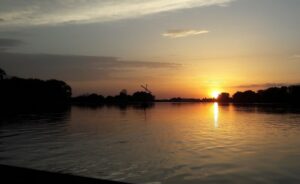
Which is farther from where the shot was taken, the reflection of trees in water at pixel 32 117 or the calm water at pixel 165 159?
the reflection of trees in water at pixel 32 117

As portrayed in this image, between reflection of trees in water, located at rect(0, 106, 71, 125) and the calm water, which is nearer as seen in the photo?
the calm water

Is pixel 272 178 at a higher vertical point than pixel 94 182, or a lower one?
lower

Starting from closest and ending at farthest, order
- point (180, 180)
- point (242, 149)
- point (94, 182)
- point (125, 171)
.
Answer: point (94, 182) → point (180, 180) → point (125, 171) → point (242, 149)

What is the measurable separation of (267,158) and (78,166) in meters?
14.5

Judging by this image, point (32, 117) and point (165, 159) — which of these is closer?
point (165, 159)

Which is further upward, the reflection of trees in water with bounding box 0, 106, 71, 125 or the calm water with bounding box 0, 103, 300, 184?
the reflection of trees in water with bounding box 0, 106, 71, 125

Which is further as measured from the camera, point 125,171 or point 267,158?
point 267,158

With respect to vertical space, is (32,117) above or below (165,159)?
above

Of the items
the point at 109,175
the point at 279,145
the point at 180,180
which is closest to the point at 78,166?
the point at 109,175

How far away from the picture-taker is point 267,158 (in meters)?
26.7

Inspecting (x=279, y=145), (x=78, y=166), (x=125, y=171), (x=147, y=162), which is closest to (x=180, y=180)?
(x=125, y=171)

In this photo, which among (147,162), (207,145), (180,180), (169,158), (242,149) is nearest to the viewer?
(180,180)

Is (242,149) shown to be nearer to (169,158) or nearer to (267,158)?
(267,158)

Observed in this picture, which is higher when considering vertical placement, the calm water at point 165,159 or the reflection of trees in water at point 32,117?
the reflection of trees in water at point 32,117
